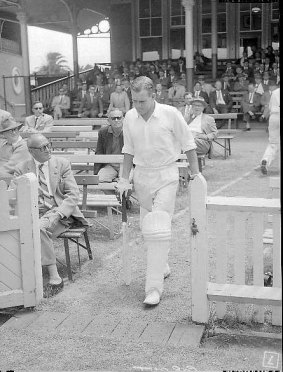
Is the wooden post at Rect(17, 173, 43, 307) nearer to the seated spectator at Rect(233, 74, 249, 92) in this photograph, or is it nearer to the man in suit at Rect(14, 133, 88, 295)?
the man in suit at Rect(14, 133, 88, 295)

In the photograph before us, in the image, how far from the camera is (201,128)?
9914 millimetres

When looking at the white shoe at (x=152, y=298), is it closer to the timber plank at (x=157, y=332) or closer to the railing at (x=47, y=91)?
the timber plank at (x=157, y=332)

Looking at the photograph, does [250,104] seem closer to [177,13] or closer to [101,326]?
[177,13]

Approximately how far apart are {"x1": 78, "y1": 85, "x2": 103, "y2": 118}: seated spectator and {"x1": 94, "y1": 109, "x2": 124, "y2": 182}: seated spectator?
11436 millimetres

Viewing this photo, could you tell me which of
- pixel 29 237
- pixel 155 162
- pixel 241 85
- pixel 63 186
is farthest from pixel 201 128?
pixel 241 85

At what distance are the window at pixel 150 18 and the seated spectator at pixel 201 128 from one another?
51.9ft

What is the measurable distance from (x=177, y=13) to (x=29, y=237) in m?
21.7

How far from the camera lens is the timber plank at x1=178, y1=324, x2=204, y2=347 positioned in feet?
12.5

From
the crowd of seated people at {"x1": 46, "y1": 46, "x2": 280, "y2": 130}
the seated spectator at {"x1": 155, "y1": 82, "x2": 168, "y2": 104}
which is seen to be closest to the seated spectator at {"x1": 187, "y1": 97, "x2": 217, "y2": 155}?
the crowd of seated people at {"x1": 46, "y1": 46, "x2": 280, "y2": 130}

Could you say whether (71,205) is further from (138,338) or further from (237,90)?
(237,90)

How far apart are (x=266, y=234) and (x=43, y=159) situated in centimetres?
204

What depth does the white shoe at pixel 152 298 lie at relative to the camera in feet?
14.5

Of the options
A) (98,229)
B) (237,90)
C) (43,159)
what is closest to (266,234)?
(43,159)

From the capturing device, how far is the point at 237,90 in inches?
754
